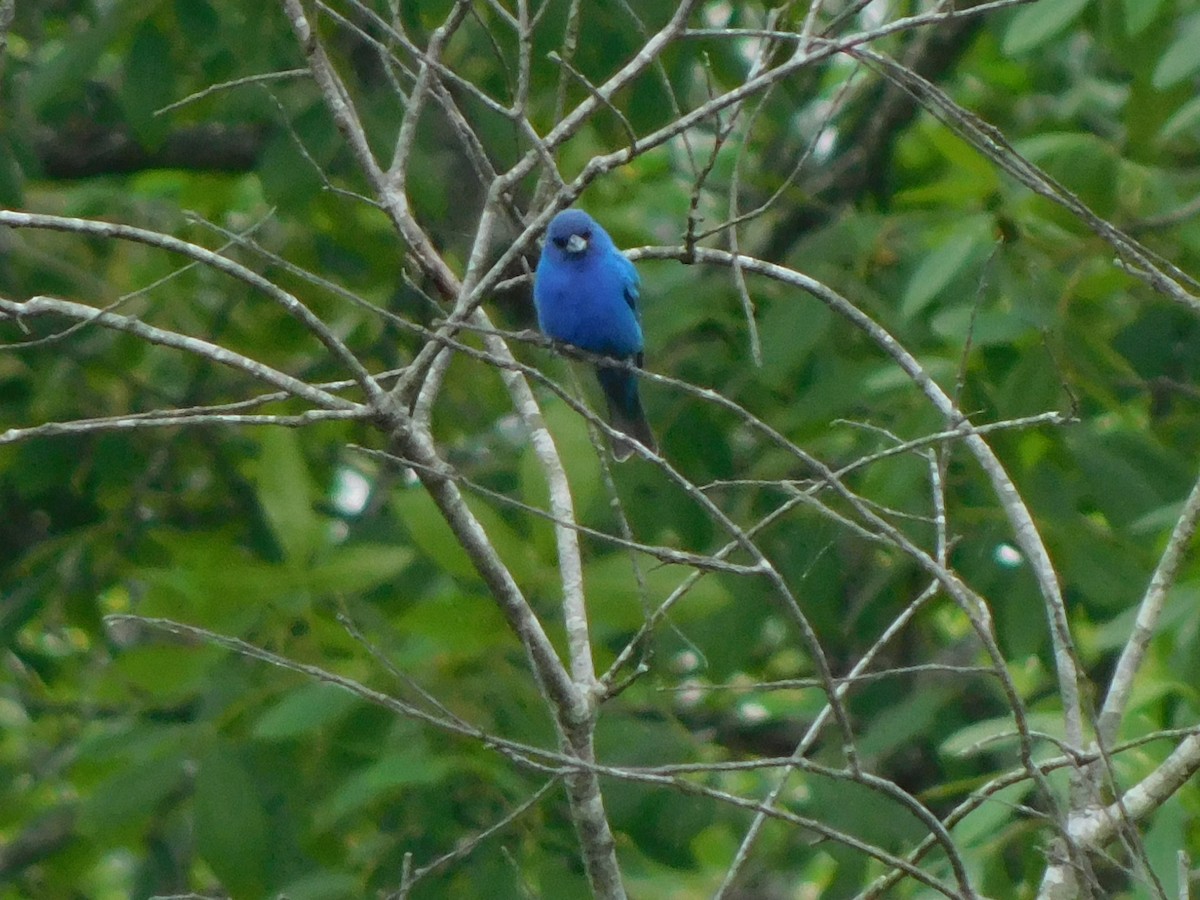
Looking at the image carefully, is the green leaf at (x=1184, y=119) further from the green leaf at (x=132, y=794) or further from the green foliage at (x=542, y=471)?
the green leaf at (x=132, y=794)

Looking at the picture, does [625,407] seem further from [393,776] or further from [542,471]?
[393,776]

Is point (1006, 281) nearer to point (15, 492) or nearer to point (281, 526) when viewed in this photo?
point (281, 526)

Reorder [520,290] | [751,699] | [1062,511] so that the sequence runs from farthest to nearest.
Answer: [751,699] < [520,290] < [1062,511]

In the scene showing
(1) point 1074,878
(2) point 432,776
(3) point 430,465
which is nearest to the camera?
(1) point 1074,878

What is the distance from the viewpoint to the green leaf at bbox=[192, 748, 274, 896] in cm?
382

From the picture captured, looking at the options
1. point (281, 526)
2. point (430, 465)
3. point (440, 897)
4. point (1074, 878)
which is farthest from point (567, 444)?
point (1074, 878)

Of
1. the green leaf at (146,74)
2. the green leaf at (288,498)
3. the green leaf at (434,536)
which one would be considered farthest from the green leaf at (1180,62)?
the green leaf at (146,74)

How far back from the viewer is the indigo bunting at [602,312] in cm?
487

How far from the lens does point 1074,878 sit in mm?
2506

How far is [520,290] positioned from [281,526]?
5.28 ft

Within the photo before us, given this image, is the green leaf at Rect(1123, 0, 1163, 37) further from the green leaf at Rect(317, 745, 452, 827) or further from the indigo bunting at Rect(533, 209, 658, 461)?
the green leaf at Rect(317, 745, 452, 827)

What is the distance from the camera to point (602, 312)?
4.87 metres

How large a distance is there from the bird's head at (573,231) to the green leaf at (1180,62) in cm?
163

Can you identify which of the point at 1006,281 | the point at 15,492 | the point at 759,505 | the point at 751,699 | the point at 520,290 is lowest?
the point at 751,699
